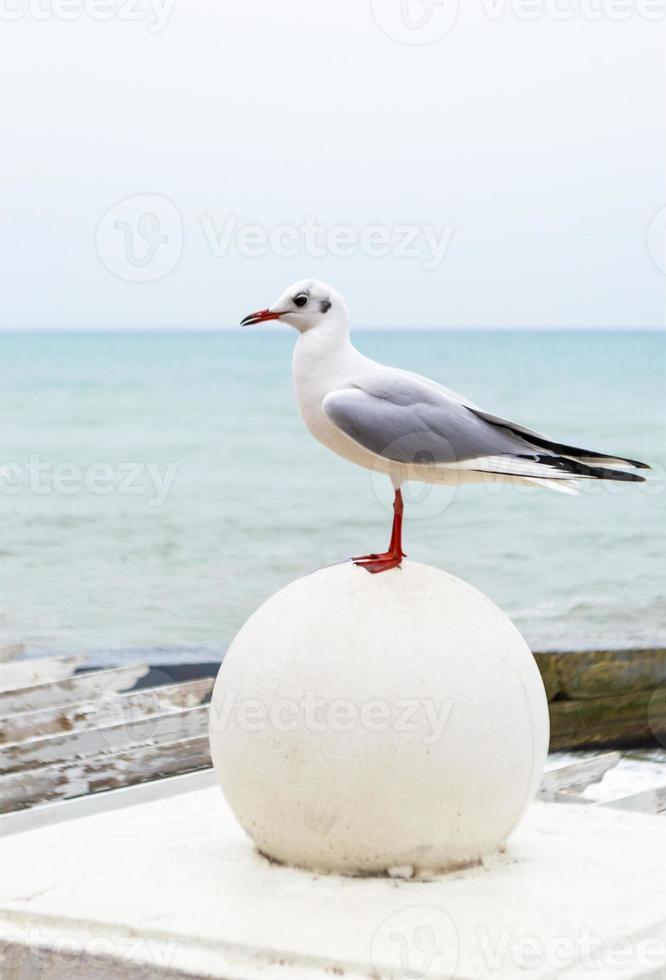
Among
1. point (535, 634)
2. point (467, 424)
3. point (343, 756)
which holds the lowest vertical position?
point (535, 634)

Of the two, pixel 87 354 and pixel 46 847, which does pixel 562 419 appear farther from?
pixel 46 847

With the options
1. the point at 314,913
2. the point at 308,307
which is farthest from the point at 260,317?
the point at 314,913

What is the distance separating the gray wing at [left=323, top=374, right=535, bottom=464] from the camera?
683cm

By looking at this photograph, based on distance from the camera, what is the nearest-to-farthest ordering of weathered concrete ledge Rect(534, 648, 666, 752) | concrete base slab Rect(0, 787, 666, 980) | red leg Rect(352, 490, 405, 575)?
concrete base slab Rect(0, 787, 666, 980), red leg Rect(352, 490, 405, 575), weathered concrete ledge Rect(534, 648, 666, 752)

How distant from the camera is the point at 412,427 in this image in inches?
271

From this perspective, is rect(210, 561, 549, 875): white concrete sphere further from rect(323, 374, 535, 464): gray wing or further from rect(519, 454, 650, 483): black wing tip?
rect(519, 454, 650, 483): black wing tip

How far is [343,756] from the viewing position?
22.0 feet

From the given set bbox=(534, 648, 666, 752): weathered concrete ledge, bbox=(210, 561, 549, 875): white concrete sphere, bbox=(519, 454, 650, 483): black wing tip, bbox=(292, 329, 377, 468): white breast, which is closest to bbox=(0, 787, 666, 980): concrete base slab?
bbox=(210, 561, 549, 875): white concrete sphere

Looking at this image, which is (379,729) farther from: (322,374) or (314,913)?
(322,374)

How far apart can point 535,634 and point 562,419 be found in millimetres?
26572

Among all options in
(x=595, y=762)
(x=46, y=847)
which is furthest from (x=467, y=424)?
(x=595, y=762)

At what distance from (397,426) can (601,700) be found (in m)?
7.65

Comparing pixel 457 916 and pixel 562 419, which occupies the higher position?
pixel 562 419

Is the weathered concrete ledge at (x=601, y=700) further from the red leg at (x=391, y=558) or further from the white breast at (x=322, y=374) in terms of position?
the white breast at (x=322, y=374)
